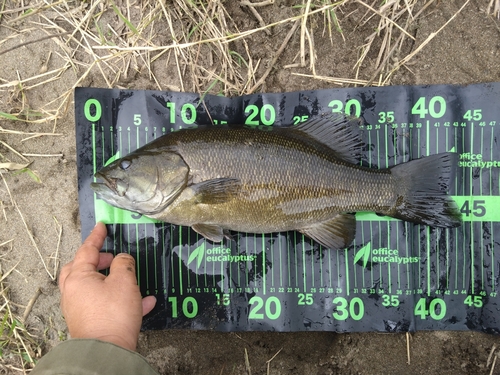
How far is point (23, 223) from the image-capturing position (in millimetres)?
3250

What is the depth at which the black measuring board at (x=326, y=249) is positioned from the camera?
310cm

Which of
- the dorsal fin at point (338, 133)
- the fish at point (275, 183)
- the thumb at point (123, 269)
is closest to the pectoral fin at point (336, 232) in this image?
the fish at point (275, 183)

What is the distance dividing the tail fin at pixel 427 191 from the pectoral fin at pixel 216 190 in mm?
1248

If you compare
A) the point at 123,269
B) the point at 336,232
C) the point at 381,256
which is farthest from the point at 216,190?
the point at 381,256

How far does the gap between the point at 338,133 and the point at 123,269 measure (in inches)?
76.7

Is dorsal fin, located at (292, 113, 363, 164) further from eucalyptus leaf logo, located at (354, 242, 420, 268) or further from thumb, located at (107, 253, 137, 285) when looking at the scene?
thumb, located at (107, 253, 137, 285)

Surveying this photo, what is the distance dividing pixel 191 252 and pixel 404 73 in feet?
7.67

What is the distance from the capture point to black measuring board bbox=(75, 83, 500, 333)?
3104 mm

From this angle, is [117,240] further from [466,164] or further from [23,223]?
[466,164]

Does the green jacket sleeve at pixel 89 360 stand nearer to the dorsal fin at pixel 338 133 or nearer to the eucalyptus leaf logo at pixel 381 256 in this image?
the eucalyptus leaf logo at pixel 381 256

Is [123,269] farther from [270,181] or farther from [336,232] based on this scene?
[336,232]

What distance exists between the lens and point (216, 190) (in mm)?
2752

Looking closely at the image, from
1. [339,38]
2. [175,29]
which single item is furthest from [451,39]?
[175,29]

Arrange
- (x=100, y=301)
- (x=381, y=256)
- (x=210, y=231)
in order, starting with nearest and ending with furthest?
(x=100, y=301) < (x=210, y=231) < (x=381, y=256)
